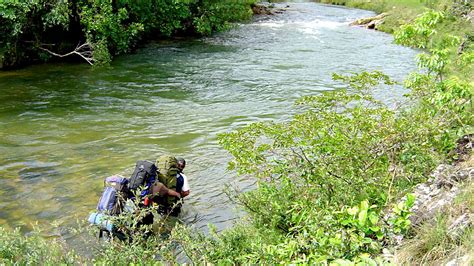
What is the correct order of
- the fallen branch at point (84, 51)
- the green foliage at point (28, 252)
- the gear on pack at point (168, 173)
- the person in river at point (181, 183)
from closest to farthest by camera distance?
the green foliage at point (28, 252)
the gear on pack at point (168, 173)
the person in river at point (181, 183)
the fallen branch at point (84, 51)

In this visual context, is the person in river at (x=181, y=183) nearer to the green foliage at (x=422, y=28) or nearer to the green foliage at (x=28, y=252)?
the green foliage at (x=28, y=252)

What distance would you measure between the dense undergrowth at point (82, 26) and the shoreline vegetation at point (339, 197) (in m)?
12.9

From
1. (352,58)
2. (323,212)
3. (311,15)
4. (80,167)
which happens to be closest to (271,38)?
(352,58)

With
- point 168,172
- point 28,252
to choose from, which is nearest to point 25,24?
point 168,172

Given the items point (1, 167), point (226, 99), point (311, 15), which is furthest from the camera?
point (311, 15)

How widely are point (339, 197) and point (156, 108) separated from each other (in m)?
9.33

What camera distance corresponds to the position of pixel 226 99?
15.7m

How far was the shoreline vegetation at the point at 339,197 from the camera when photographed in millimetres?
4556

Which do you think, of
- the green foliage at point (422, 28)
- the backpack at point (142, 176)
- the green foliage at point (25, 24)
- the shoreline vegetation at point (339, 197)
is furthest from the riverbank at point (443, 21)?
the green foliage at point (25, 24)

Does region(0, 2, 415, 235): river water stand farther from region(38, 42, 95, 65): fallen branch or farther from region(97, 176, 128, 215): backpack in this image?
region(97, 176, 128, 215): backpack

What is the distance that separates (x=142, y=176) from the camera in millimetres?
6926

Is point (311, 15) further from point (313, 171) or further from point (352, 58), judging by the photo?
point (313, 171)

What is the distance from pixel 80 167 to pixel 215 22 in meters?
17.3

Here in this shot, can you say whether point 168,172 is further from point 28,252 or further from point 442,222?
point 442,222
